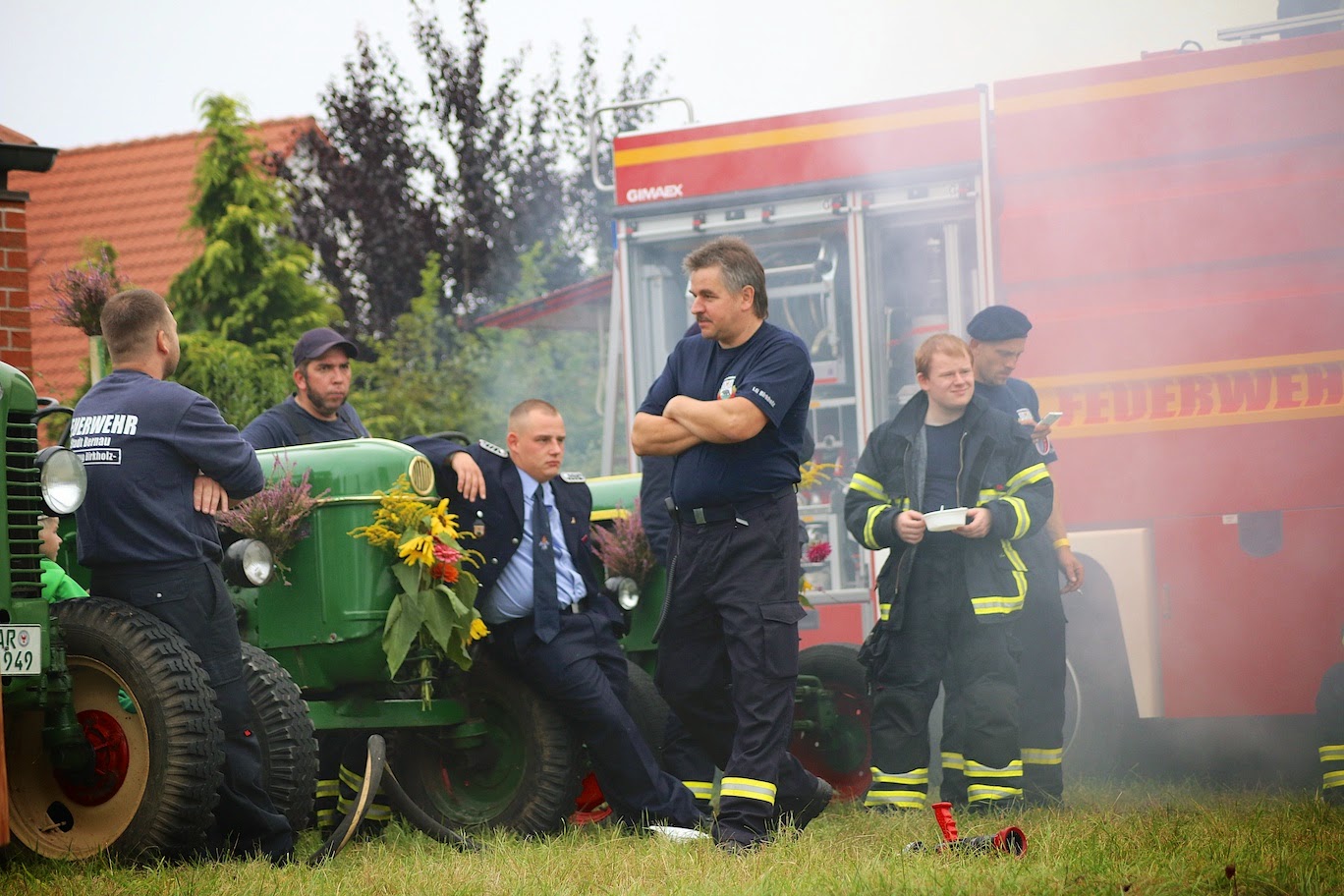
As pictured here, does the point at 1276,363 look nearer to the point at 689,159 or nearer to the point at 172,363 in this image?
the point at 689,159

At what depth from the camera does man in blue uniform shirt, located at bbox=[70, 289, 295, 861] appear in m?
4.73

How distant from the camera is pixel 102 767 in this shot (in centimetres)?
470

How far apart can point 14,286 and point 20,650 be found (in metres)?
3.38

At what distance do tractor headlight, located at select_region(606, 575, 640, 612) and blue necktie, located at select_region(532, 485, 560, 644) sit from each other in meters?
0.53

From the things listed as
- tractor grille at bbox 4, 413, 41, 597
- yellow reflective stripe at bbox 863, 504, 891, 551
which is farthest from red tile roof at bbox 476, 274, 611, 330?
tractor grille at bbox 4, 413, 41, 597

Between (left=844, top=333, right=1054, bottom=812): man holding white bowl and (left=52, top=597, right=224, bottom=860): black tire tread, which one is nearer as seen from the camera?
(left=52, top=597, right=224, bottom=860): black tire tread

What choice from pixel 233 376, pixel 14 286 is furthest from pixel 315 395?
pixel 233 376

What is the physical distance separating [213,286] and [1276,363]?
31.2ft

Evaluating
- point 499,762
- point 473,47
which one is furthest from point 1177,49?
point 473,47

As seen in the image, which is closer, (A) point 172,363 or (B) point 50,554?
(A) point 172,363

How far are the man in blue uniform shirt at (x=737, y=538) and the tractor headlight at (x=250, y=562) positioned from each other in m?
1.37

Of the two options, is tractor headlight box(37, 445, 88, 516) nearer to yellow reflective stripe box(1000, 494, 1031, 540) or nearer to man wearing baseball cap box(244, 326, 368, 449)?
man wearing baseball cap box(244, 326, 368, 449)

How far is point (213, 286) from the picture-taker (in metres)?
13.5

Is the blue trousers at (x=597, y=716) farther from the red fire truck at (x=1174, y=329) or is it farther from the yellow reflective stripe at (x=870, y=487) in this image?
the red fire truck at (x=1174, y=329)
